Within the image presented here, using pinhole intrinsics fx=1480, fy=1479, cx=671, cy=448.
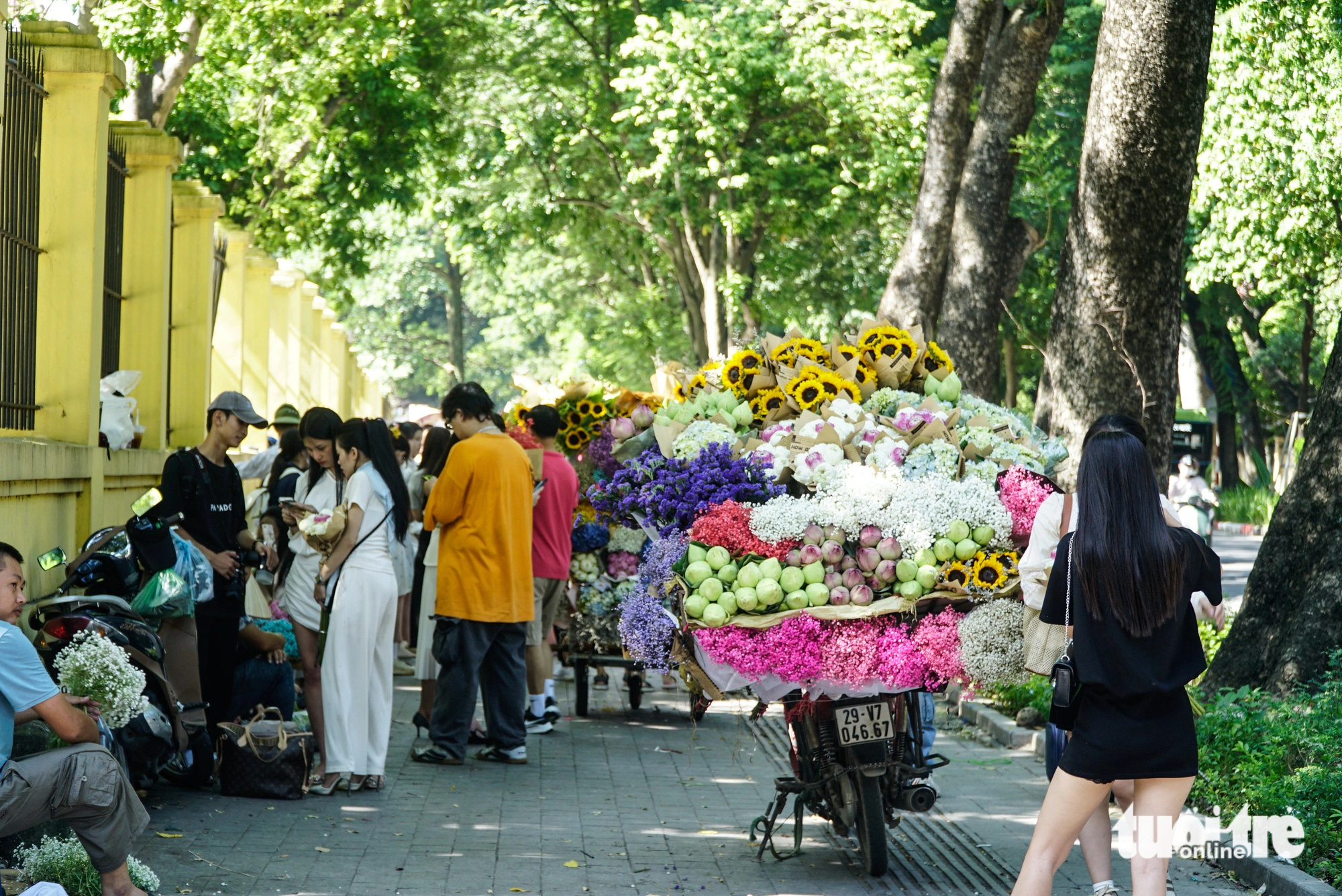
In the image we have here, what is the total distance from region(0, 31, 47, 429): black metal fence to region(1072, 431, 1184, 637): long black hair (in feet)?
16.7

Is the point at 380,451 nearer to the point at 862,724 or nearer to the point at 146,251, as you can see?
the point at 146,251

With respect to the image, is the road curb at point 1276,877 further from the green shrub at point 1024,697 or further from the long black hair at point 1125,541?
the green shrub at point 1024,697

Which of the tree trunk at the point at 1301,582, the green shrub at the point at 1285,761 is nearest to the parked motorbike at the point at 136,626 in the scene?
the green shrub at the point at 1285,761

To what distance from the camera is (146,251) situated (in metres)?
9.67

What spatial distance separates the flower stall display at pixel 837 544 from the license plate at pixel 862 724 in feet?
0.56

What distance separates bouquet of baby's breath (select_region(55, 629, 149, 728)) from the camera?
220 inches

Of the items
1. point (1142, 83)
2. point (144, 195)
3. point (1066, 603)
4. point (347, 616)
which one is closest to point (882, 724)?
point (1066, 603)

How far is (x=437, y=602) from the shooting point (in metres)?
8.47

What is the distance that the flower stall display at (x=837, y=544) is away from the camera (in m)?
5.76

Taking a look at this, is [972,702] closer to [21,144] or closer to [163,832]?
[163,832]

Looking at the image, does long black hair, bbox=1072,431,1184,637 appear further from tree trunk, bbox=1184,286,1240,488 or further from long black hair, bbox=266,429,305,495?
tree trunk, bbox=1184,286,1240,488

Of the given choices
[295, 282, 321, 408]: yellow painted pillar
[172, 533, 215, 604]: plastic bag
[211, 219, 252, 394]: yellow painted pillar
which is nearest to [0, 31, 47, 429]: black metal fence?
[172, 533, 215, 604]: plastic bag

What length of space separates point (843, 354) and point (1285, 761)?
2872 mm

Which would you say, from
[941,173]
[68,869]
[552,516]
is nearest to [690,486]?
[68,869]
